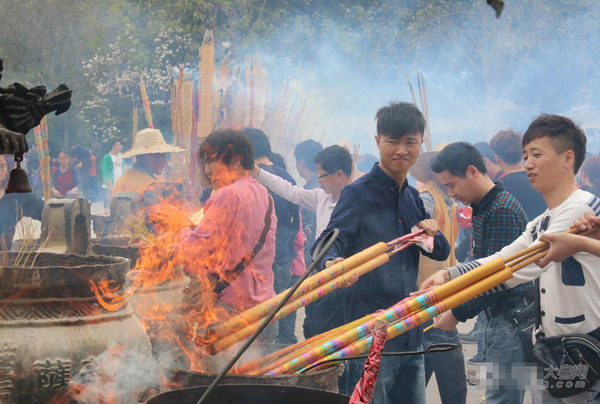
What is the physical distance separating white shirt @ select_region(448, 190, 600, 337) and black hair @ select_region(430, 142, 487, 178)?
93 centimetres

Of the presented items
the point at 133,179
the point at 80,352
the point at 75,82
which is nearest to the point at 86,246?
the point at 80,352

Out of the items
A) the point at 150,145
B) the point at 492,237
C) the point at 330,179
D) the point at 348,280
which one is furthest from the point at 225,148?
the point at 150,145

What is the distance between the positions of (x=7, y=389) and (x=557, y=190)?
283cm

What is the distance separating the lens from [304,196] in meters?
5.82

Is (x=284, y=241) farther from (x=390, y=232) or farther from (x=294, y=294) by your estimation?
(x=294, y=294)

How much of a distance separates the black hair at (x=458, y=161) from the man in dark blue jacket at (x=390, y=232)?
582 millimetres

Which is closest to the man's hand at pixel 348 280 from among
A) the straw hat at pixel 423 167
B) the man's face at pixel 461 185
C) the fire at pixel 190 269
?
the fire at pixel 190 269

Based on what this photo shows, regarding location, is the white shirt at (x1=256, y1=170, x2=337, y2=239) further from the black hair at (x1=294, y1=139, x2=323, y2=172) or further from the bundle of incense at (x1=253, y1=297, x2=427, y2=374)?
the bundle of incense at (x1=253, y1=297, x2=427, y2=374)

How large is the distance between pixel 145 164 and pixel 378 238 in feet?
16.2

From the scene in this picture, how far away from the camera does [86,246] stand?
14.9 ft

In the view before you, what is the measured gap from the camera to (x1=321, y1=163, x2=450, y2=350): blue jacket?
3455 millimetres

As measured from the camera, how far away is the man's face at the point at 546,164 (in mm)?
3141

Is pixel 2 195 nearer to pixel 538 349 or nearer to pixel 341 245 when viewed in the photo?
pixel 341 245

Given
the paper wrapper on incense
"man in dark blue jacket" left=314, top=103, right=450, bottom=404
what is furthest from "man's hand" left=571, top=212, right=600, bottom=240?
the paper wrapper on incense
